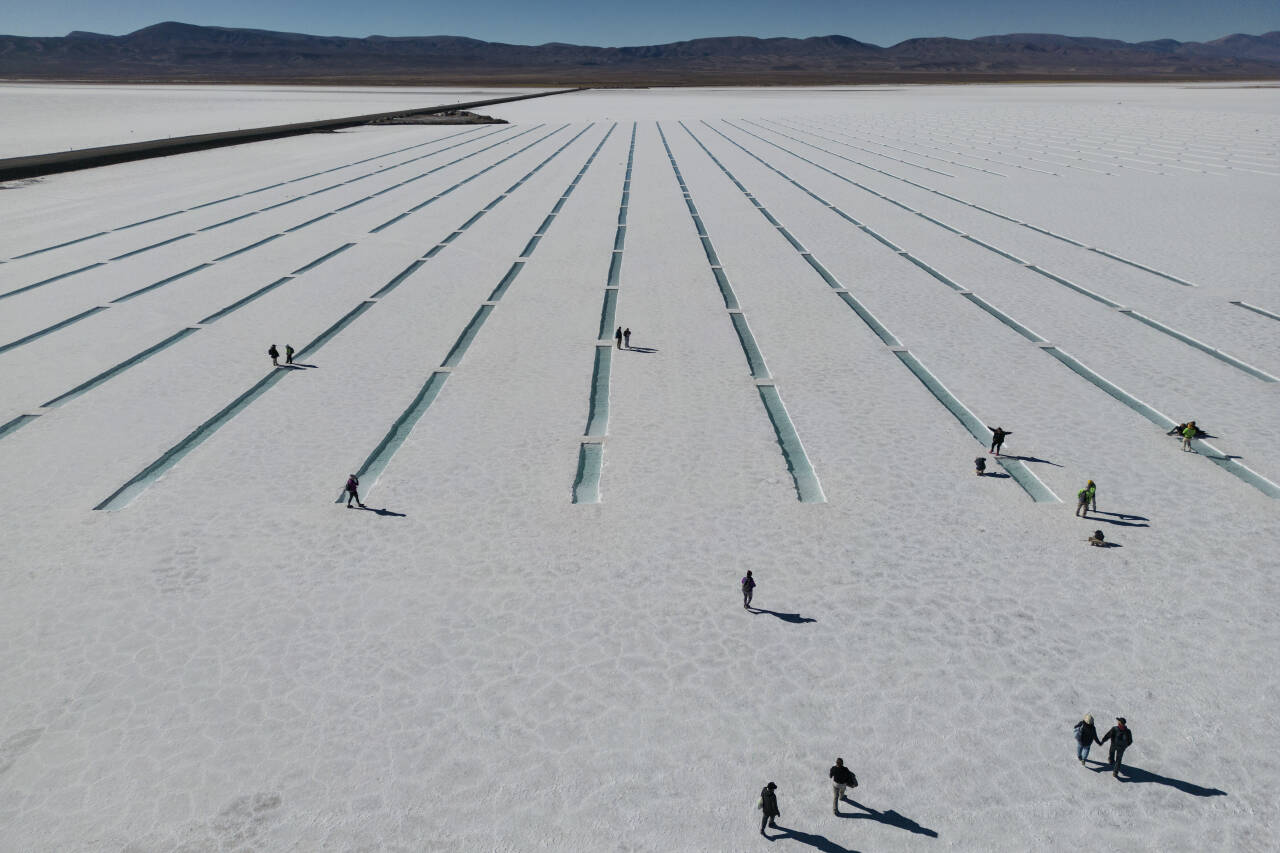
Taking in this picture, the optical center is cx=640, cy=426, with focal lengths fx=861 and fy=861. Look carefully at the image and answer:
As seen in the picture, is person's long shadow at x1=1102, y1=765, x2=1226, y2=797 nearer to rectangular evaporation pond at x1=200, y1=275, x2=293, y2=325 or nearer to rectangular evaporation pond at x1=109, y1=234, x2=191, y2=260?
rectangular evaporation pond at x1=200, y1=275, x2=293, y2=325

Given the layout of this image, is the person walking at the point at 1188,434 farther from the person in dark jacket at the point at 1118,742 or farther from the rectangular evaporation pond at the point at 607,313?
the rectangular evaporation pond at the point at 607,313

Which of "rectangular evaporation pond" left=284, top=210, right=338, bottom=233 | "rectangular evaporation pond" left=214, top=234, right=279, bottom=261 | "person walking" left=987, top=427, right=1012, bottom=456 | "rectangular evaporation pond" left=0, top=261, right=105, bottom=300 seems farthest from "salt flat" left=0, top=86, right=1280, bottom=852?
"rectangular evaporation pond" left=284, top=210, right=338, bottom=233

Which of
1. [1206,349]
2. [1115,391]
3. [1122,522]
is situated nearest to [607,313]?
[1115,391]

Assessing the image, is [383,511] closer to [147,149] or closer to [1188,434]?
[1188,434]

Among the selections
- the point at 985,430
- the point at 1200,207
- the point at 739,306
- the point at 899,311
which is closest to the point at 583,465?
the point at 985,430

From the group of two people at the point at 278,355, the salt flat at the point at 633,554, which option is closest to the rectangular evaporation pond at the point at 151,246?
the salt flat at the point at 633,554

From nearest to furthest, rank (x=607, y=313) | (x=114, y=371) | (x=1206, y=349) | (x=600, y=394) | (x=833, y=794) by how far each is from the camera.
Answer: (x=833, y=794)
(x=600, y=394)
(x=114, y=371)
(x=1206, y=349)
(x=607, y=313)

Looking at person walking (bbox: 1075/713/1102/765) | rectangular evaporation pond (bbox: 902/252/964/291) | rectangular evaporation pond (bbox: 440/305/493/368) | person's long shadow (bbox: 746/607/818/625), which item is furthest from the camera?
rectangular evaporation pond (bbox: 902/252/964/291)
